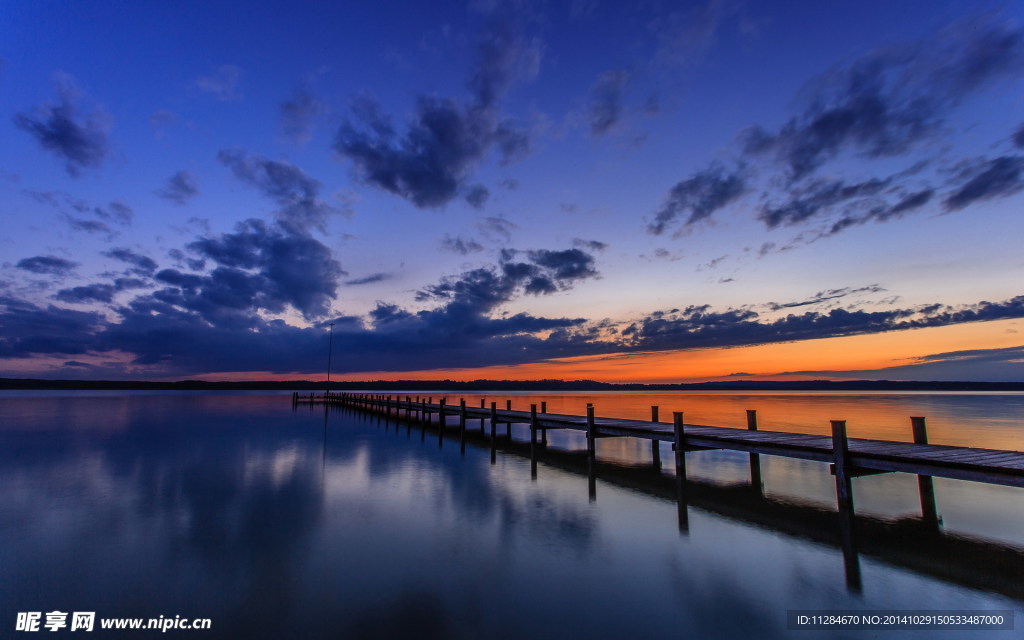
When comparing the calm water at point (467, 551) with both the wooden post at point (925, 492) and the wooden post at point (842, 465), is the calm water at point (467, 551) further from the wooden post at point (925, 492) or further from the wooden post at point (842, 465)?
the wooden post at point (842, 465)

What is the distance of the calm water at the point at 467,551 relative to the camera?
23.4 feet

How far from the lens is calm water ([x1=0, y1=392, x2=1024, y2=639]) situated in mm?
7145

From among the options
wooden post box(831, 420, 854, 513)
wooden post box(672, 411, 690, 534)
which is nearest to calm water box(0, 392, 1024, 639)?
wooden post box(672, 411, 690, 534)

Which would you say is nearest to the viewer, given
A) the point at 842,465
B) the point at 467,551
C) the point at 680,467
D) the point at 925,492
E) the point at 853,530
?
the point at 467,551

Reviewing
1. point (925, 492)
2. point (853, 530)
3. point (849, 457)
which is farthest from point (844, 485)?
point (925, 492)

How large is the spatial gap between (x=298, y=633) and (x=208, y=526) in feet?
22.8

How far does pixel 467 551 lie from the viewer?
32.6 feet

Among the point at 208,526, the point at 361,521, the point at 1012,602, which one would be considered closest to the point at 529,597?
the point at 361,521

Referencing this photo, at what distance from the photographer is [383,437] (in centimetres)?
3180

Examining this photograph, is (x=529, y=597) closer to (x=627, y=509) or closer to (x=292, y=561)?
(x=292, y=561)

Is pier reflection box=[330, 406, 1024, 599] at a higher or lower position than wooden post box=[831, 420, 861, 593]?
lower

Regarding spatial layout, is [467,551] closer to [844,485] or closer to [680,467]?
[680,467]

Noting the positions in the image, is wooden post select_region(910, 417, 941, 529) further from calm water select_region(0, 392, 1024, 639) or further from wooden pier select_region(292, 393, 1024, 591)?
calm water select_region(0, 392, 1024, 639)

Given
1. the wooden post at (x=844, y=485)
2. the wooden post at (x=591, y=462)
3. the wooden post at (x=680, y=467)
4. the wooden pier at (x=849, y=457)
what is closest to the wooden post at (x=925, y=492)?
the wooden pier at (x=849, y=457)
